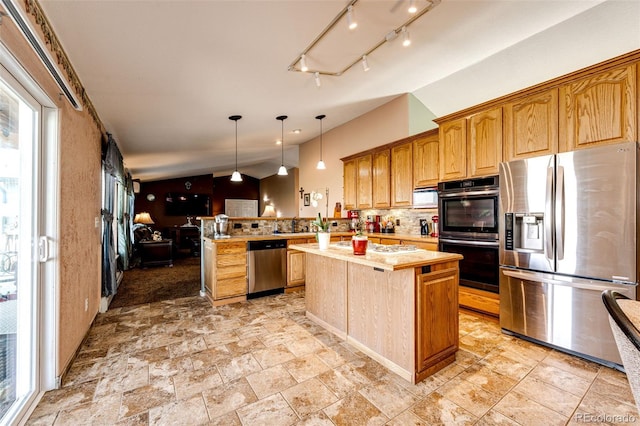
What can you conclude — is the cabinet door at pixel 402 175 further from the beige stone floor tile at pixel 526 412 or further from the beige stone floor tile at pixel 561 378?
the beige stone floor tile at pixel 526 412

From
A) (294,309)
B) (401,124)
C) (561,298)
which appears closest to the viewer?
(561,298)

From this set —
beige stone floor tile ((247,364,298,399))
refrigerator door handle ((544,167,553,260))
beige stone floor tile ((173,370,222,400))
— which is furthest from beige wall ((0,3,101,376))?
refrigerator door handle ((544,167,553,260))

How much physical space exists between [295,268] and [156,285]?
2565mm

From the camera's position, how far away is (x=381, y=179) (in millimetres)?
4613

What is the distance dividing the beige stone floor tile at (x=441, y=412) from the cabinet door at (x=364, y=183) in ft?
10.9

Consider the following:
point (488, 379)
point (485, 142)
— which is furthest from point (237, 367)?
point (485, 142)

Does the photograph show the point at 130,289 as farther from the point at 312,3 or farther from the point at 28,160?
the point at 312,3

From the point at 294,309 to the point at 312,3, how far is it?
317 cm

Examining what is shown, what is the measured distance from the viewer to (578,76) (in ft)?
7.71

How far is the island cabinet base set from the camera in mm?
1937

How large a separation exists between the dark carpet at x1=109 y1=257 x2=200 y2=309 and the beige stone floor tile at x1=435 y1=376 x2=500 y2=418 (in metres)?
3.66

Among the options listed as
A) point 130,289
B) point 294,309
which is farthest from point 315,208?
point 130,289

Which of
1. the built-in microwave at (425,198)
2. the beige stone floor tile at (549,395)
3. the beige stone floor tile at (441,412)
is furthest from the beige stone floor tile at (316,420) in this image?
the built-in microwave at (425,198)

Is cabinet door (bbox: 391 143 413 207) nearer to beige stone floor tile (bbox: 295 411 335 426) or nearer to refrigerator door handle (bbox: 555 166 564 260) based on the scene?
refrigerator door handle (bbox: 555 166 564 260)
